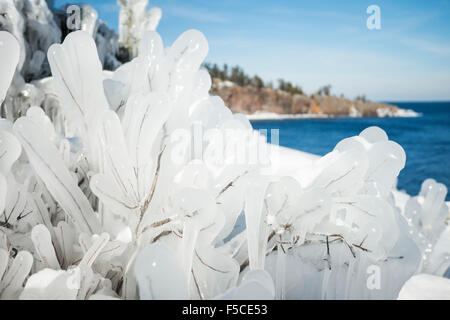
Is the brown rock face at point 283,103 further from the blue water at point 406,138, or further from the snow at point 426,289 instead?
the snow at point 426,289

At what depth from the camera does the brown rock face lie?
366 inches

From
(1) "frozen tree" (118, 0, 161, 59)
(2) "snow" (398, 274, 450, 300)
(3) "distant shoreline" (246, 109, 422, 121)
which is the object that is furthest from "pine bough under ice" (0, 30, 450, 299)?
(3) "distant shoreline" (246, 109, 422, 121)

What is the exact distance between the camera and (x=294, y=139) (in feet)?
32.2

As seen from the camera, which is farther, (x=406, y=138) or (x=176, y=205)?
(x=406, y=138)

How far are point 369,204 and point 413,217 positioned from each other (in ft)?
0.91

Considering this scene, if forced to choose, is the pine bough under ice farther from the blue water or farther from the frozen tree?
the blue water

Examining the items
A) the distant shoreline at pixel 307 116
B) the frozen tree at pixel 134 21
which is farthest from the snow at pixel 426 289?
the distant shoreline at pixel 307 116

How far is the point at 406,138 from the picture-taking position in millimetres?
8875

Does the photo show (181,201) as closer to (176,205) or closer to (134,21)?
(176,205)

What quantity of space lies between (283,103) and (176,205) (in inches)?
409

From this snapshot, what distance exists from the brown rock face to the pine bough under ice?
8.27 metres
